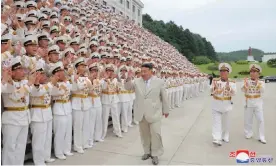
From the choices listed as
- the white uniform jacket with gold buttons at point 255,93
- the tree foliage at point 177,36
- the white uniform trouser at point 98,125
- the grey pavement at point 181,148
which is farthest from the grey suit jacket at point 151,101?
the tree foliage at point 177,36

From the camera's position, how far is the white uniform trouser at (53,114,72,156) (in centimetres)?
620

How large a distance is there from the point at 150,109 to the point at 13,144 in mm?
2644

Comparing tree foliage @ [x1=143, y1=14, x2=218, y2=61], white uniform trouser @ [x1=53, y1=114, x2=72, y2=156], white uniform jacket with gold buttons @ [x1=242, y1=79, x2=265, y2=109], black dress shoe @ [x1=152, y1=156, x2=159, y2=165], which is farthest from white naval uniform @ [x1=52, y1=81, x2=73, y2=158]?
tree foliage @ [x1=143, y1=14, x2=218, y2=61]

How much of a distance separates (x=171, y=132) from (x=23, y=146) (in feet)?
15.8

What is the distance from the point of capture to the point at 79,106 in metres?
6.75

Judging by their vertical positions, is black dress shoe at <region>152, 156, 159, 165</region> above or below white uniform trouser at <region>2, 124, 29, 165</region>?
below

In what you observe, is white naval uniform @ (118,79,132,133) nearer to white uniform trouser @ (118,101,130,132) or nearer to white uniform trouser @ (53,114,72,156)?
white uniform trouser @ (118,101,130,132)

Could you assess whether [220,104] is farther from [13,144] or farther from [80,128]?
[13,144]

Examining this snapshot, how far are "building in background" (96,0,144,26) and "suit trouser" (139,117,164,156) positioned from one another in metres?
33.6

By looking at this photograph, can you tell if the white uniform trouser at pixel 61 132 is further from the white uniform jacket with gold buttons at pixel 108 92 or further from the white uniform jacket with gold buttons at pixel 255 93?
the white uniform jacket with gold buttons at pixel 255 93

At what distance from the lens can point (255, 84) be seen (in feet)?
26.4

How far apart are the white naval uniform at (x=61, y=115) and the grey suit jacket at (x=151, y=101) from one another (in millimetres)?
1520

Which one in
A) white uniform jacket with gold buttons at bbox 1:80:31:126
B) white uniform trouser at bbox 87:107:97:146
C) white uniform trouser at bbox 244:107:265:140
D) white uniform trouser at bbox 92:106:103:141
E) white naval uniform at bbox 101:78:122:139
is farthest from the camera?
white naval uniform at bbox 101:78:122:139

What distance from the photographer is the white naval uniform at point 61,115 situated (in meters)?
6.18
